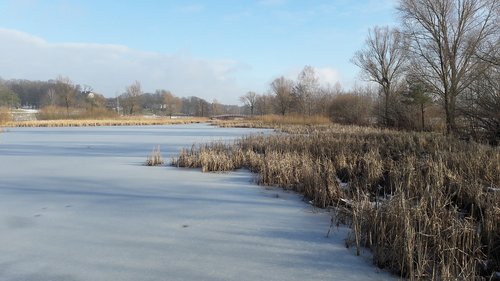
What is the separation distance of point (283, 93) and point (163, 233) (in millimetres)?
46522

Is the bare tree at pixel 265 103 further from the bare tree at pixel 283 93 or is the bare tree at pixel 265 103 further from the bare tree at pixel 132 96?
the bare tree at pixel 132 96

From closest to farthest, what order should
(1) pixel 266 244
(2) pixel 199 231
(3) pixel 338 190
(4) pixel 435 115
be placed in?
(1) pixel 266 244, (2) pixel 199 231, (3) pixel 338 190, (4) pixel 435 115

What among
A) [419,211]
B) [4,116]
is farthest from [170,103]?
[419,211]

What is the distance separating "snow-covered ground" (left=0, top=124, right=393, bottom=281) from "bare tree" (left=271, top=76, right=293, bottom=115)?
4245 cm

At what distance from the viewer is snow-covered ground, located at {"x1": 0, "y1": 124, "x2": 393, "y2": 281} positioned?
2848 mm

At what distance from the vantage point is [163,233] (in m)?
3.76

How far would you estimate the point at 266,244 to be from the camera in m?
3.44

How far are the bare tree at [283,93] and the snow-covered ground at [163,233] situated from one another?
1671 inches

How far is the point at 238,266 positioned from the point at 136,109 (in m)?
63.9

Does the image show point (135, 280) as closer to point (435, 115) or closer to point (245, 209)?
point (245, 209)

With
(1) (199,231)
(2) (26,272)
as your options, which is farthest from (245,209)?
(2) (26,272)

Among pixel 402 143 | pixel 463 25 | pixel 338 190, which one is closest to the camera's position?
pixel 338 190

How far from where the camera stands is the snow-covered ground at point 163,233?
9.34ft

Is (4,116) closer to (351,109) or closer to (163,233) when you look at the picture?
(351,109)
